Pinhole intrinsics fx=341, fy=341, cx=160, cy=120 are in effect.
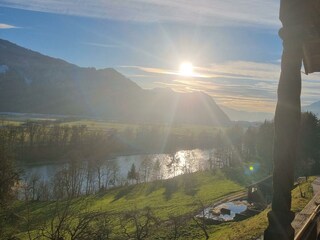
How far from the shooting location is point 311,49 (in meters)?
5.95

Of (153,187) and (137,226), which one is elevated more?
(137,226)

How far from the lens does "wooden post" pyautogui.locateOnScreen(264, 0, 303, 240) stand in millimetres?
4668

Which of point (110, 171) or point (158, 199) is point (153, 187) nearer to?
point (158, 199)

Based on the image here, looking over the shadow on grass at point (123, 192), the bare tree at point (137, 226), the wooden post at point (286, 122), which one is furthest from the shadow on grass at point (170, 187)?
the wooden post at point (286, 122)

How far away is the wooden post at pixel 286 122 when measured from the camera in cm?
467

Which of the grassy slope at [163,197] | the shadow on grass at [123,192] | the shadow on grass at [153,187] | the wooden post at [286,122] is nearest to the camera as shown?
the wooden post at [286,122]

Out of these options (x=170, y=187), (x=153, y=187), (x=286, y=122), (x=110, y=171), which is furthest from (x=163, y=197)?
(x=286, y=122)

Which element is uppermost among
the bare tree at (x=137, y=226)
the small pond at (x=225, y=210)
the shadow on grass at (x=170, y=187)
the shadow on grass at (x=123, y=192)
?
the bare tree at (x=137, y=226)

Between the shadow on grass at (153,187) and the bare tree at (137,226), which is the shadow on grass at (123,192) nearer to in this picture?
the shadow on grass at (153,187)

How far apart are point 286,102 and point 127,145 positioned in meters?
158

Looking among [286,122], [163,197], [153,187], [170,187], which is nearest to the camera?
[286,122]

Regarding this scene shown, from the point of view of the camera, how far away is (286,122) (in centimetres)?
493

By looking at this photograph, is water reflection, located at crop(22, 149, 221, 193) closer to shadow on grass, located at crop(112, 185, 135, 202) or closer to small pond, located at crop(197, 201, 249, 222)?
shadow on grass, located at crop(112, 185, 135, 202)

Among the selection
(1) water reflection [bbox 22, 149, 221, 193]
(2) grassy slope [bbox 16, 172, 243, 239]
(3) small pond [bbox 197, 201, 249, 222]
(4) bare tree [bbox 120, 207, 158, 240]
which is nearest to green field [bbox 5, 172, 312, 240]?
(2) grassy slope [bbox 16, 172, 243, 239]
